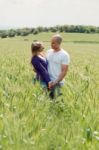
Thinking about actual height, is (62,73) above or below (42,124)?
below

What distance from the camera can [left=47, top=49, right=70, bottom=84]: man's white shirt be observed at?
682 cm

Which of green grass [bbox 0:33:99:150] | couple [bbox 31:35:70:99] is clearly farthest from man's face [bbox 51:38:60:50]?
green grass [bbox 0:33:99:150]

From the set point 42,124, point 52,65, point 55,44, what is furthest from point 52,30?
point 42,124

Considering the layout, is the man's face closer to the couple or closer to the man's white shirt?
the couple

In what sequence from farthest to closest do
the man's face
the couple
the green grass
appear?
the couple, the man's face, the green grass

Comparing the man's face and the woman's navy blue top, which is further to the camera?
the woman's navy blue top

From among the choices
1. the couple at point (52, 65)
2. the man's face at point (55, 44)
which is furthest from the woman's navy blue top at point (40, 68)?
the man's face at point (55, 44)

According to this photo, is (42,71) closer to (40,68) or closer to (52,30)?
(40,68)

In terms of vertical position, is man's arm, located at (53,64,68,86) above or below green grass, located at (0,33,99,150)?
below

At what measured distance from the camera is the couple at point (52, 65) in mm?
6797

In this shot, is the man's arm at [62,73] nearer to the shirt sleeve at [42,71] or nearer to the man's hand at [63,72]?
the man's hand at [63,72]

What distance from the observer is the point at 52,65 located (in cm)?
698

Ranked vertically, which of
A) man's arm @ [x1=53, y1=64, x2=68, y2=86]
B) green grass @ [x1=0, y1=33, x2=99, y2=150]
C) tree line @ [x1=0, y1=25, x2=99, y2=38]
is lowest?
tree line @ [x1=0, y1=25, x2=99, y2=38]

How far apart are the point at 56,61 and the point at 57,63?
6 centimetres
